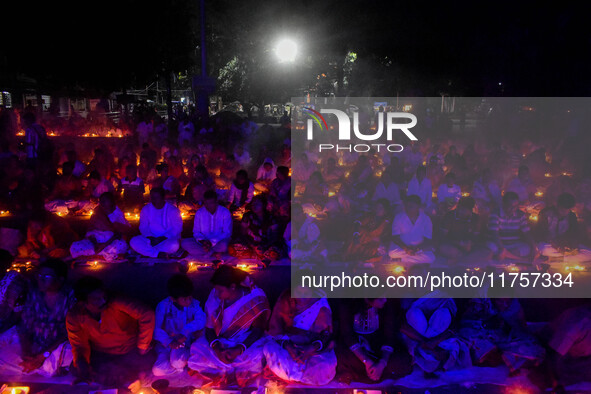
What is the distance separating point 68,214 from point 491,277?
227 inches

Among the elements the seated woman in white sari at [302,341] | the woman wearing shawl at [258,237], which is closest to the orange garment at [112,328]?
the seated woman in white sari at [302,341]

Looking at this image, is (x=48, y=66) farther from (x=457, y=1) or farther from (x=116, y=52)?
(x=457, y=1)

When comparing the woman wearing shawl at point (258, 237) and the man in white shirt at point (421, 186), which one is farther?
the man in white shirt at point (421, 186)

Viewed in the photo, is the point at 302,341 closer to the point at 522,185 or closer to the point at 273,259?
the point at 273,259

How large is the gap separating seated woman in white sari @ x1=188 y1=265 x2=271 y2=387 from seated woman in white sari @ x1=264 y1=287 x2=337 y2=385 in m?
0.14

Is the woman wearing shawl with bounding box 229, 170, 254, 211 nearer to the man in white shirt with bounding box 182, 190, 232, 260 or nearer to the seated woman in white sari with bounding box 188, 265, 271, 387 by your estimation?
the man in white shirt with bounding box 182, 190, 232, 260

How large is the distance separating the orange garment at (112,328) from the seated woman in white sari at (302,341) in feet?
3.79

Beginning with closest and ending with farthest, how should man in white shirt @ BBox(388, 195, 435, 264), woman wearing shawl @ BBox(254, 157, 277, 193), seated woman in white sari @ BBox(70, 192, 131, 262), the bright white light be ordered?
seated woman in white sari @ BBox(70, 192, 131, 262) → man in white shirt @ BBox(388, 195, 435, 264) → woman wearing shawl @ BBox(254, 157, 277, 193) → the bright white light

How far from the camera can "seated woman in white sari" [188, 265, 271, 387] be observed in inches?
167

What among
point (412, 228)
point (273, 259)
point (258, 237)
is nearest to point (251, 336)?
point (273, 259)

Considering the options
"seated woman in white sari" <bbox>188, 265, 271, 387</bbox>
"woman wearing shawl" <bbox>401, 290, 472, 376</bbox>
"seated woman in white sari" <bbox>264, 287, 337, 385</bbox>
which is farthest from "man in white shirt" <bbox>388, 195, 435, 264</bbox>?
"seated woman in white sari" <bbox>188, 265, 271, 387</bbox>

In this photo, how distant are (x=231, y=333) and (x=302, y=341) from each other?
0.67 m

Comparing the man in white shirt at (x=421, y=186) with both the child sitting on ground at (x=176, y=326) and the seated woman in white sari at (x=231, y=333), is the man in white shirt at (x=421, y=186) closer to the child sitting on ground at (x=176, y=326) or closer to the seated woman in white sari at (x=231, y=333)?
the seated woman in white sari at (x=231, y=333)

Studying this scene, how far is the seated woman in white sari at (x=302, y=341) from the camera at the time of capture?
418cm
